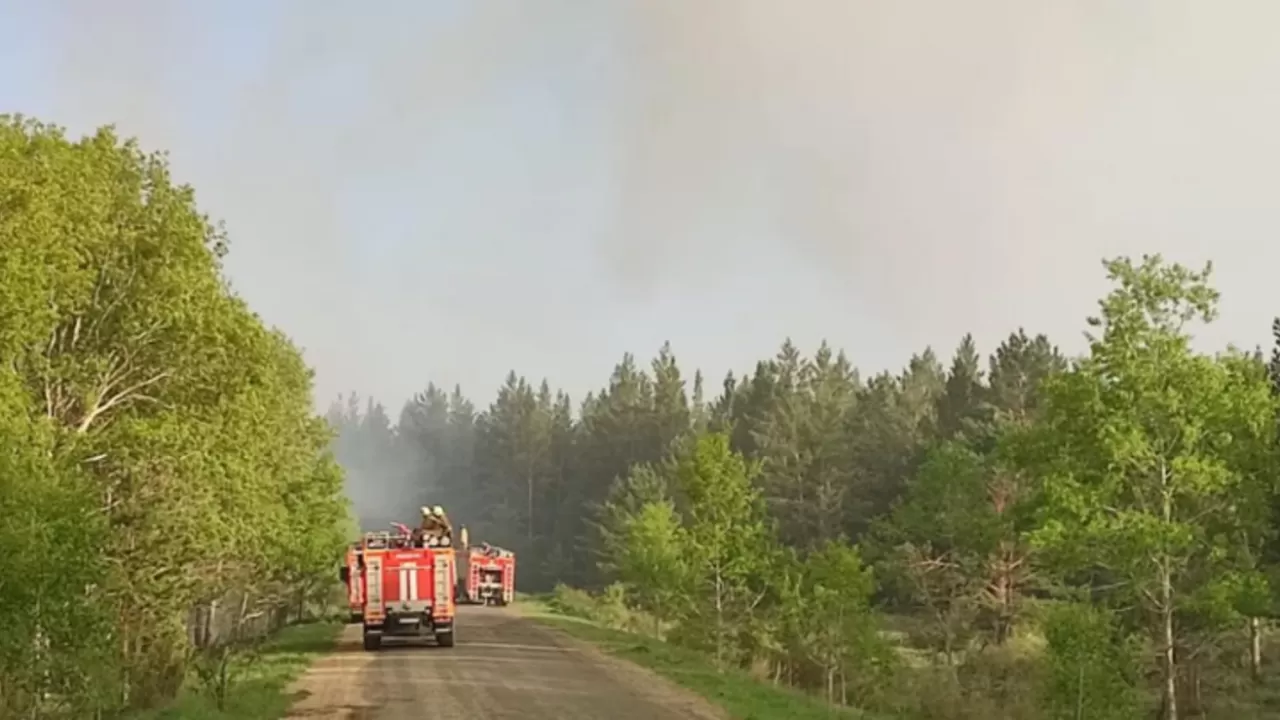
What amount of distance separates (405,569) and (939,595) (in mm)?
29037

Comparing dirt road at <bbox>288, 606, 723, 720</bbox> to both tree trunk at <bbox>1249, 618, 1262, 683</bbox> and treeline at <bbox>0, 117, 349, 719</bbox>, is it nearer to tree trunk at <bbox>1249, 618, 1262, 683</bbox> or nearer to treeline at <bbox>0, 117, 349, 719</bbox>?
treeline at <bbox>0, 117, 349, 719</bbox>

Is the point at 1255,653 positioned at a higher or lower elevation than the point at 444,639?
lower

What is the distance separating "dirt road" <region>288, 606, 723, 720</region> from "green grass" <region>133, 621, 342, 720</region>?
440 millimetres

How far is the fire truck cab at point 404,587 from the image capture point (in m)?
38.3

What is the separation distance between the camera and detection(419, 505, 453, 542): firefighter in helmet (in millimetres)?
39938

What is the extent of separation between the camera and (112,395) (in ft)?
89.1

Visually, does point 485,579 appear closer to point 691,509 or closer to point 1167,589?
point 691,509

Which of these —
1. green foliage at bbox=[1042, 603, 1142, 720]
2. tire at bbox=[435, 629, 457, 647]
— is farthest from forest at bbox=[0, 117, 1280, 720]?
tire at bbox=[435, 629, 457, 647]

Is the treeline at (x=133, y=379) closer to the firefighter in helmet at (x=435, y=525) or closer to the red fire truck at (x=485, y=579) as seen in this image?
the firefighter in helmet at (x=435, y=525)

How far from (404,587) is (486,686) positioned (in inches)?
448

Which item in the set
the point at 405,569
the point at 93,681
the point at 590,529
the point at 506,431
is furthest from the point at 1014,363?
the point at 506,431

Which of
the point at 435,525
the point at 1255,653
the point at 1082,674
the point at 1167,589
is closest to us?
the point at 1082,674

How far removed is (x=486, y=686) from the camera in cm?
2791

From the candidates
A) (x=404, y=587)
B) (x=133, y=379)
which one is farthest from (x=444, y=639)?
(x=133, y=379)
